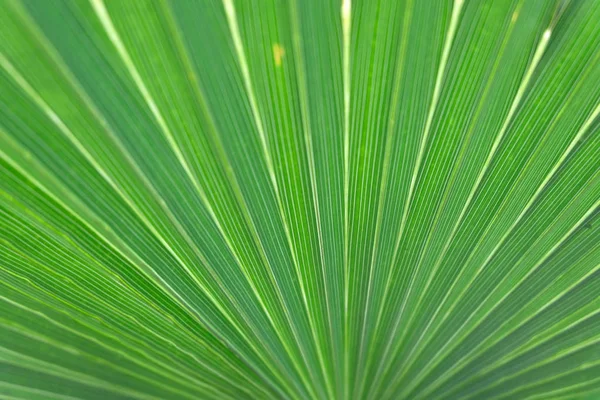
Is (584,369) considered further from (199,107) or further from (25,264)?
(25,264)

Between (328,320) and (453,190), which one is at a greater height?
(453,190)

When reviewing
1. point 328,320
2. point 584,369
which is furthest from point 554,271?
point 328,320

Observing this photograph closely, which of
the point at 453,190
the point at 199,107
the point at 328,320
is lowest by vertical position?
the point at 328,320

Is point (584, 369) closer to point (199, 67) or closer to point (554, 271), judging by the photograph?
point (554, 271)

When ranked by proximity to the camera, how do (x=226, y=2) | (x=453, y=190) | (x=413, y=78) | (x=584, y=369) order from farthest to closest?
(x=584, y=369) < (x=453, y=190) < (x=413, y=78) < (x=226, y=2)

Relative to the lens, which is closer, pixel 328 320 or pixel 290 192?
pixel 290 192

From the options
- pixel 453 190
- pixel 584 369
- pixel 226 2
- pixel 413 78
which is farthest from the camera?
pixel 584 369

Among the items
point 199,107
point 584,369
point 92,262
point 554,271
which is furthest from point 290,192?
point 584,369
